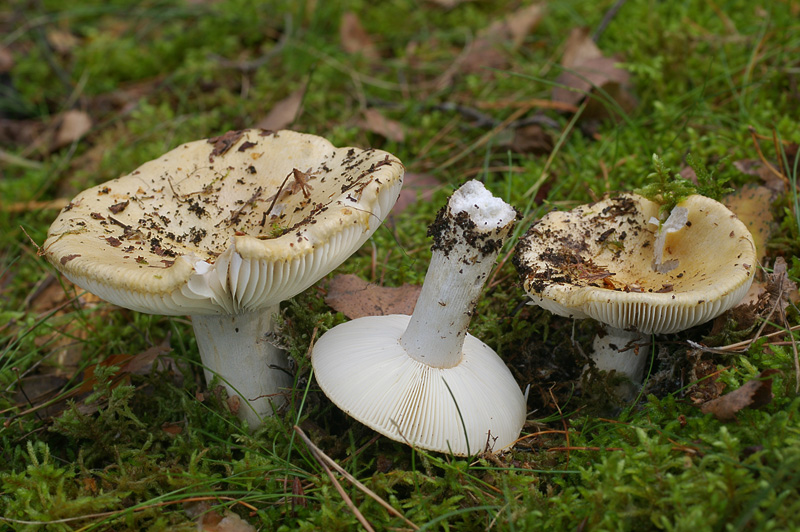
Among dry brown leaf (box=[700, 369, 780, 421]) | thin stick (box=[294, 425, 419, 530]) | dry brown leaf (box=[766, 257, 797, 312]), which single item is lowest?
thin stick (box=[294, 425, 419, 530])

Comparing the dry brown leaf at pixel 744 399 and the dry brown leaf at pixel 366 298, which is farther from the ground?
the dry brown leaf at pixel 744 399

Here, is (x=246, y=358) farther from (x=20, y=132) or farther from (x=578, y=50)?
(x=20, y=132)

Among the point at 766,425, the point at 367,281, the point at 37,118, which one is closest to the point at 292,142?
the point at 367,281

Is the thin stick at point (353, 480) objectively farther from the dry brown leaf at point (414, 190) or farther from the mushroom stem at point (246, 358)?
the dry brown leaf at point (414, 190)

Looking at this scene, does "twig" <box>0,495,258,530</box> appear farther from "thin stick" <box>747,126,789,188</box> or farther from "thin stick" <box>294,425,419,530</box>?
"thin stick" <box>747,126,789,188</box>

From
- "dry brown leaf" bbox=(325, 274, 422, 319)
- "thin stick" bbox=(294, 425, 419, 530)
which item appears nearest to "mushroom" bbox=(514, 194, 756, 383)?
"dry brown leaf" bbox=(325, 274, 422, 319)

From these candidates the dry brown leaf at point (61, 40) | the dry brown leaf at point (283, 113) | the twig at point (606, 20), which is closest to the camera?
the dry brown leaf at point (283, 113)

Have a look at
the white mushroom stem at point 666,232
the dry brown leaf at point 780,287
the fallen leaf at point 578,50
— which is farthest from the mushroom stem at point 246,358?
the fallen leaf at point 578,50
